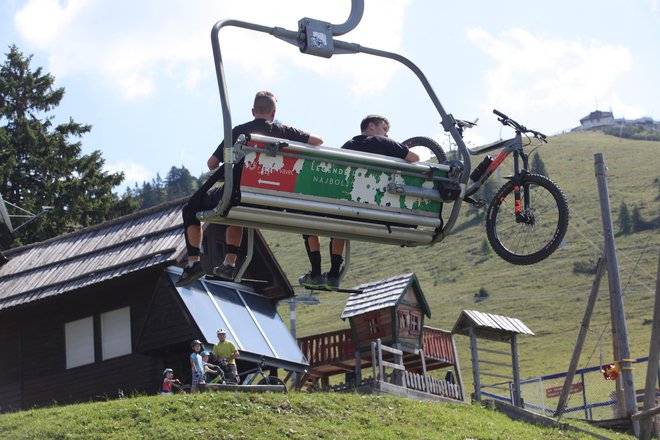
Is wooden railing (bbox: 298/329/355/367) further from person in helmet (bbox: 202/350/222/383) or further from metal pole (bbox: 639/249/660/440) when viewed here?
metal pole (bbox: 639/249/660/440)

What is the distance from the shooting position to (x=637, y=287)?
108500 mm

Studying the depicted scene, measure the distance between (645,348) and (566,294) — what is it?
976 inches

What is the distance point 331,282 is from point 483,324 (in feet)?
57.9

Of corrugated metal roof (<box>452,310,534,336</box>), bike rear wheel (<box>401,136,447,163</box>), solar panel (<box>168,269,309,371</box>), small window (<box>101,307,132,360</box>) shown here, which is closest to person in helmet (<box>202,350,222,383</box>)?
solar panel (<box>168,269,309,371</box>)

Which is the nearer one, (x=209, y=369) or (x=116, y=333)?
(x=209, y=369)

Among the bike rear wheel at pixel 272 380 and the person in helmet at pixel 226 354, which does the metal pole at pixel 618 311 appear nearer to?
the bike rear wheel at pixel 272 380

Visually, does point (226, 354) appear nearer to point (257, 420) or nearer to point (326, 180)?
point (257, 420)

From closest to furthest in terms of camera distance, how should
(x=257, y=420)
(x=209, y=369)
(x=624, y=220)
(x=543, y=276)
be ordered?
(x=257, y=420) → (x=209, y=369) → (x=543, y=276) → (x=624, y=220)

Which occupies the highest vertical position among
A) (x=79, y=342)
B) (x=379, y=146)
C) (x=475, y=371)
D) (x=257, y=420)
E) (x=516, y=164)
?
(x=379, y=146)

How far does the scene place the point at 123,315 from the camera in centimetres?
3005

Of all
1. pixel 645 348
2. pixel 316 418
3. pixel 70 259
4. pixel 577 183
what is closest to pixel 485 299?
pixel 645 348

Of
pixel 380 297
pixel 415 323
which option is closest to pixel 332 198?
pixel 380 297

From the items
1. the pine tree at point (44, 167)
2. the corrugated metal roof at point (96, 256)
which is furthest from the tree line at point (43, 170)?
the corrugated metal roof at point (96, 256)

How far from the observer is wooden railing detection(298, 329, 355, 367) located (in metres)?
31.3
